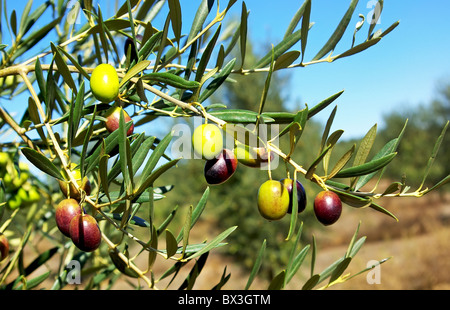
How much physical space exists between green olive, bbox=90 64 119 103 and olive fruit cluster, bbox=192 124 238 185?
0.12 meters

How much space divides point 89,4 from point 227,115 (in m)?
0.37

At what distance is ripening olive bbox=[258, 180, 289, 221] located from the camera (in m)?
0.51

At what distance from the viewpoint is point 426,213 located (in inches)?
563

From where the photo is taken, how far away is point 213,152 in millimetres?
504

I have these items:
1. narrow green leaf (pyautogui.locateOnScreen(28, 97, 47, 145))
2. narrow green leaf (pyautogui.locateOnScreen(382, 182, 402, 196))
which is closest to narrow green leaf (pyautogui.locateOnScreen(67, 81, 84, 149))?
narrow green leaf (pyautogui.locateOnScreen(28, 97, 47, 145))

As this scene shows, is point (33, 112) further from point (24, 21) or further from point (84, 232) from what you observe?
point (24, 21)

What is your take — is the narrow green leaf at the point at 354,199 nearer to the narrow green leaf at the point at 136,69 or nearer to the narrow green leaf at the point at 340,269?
the narrow green leaf at the point at 340,269

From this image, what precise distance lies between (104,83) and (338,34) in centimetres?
41

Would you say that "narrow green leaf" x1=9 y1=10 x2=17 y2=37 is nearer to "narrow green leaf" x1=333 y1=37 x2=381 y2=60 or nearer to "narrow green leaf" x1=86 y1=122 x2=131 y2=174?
"narrow green leaf" x1=86 y1=122 x2=131 y2=174

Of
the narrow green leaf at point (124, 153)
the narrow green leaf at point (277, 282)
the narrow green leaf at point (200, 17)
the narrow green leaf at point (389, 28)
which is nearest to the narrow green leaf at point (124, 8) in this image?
the narrow green leaf at point (200, 17)

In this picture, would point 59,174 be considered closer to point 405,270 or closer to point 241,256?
point 241,256

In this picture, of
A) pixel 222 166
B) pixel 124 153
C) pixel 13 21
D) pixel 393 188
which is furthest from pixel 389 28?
pixel 13 21

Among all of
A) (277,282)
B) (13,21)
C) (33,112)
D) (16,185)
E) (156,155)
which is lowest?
(277,282)
